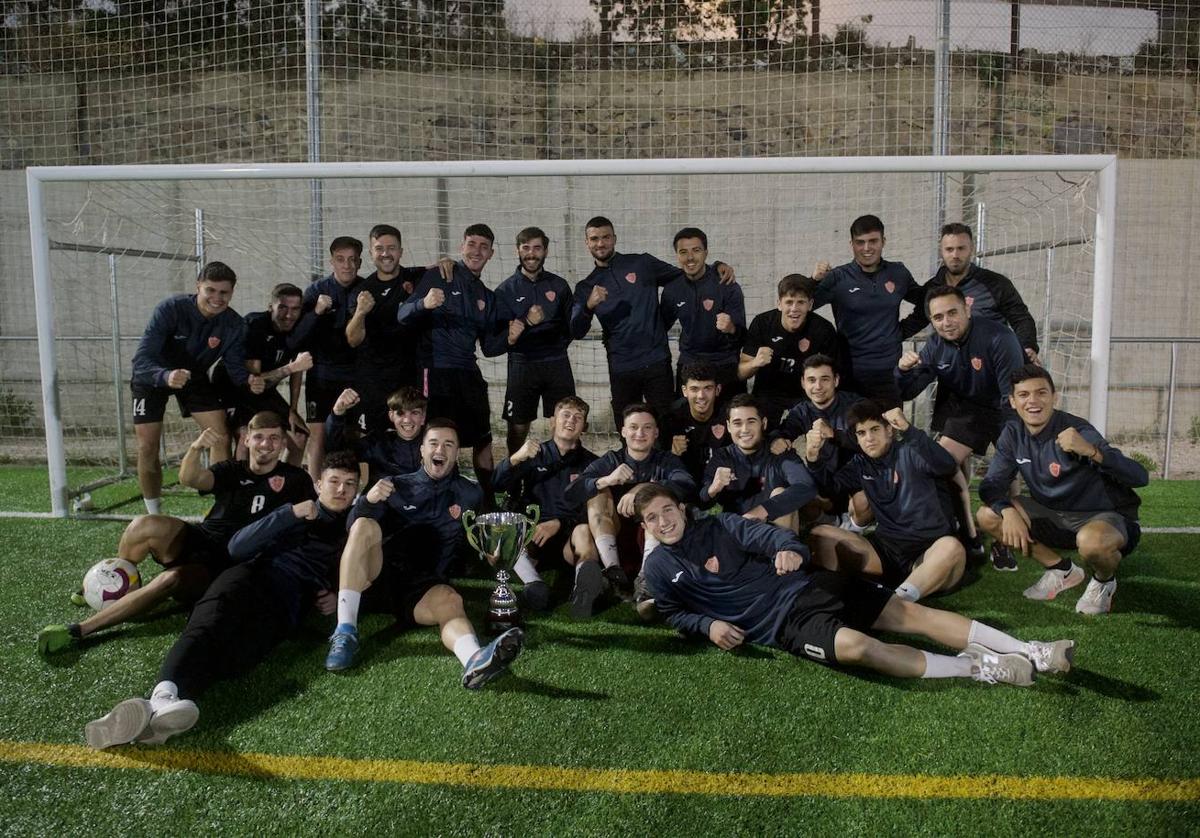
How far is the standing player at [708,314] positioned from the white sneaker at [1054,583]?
1972 mm

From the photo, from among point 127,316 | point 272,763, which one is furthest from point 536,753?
point 127,316

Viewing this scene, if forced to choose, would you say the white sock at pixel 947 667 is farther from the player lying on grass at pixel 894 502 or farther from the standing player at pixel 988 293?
the standing player at pixel 988 293

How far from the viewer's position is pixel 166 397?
5539 millimetres

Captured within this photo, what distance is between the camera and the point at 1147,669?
3.17 m

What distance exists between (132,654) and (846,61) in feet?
26.9

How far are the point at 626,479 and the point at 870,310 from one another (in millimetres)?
2109

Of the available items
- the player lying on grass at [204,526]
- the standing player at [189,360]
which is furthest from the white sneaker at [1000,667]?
the standing player at [189,360]

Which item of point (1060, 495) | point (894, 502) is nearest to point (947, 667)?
point (894, 502)

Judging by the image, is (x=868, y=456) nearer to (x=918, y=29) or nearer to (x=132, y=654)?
(x=132, y=654)

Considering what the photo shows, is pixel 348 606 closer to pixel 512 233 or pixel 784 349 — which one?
pixel 784 349

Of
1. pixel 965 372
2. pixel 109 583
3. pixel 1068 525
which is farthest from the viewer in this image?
pixel 965 372

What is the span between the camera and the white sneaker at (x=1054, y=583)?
13.3 feet

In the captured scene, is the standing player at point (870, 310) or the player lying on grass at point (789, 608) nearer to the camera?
the player lying on grass at point (789, 608)

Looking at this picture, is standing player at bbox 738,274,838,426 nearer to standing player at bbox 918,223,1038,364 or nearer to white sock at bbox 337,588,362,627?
standing player at bbox 918,223,1038,364
